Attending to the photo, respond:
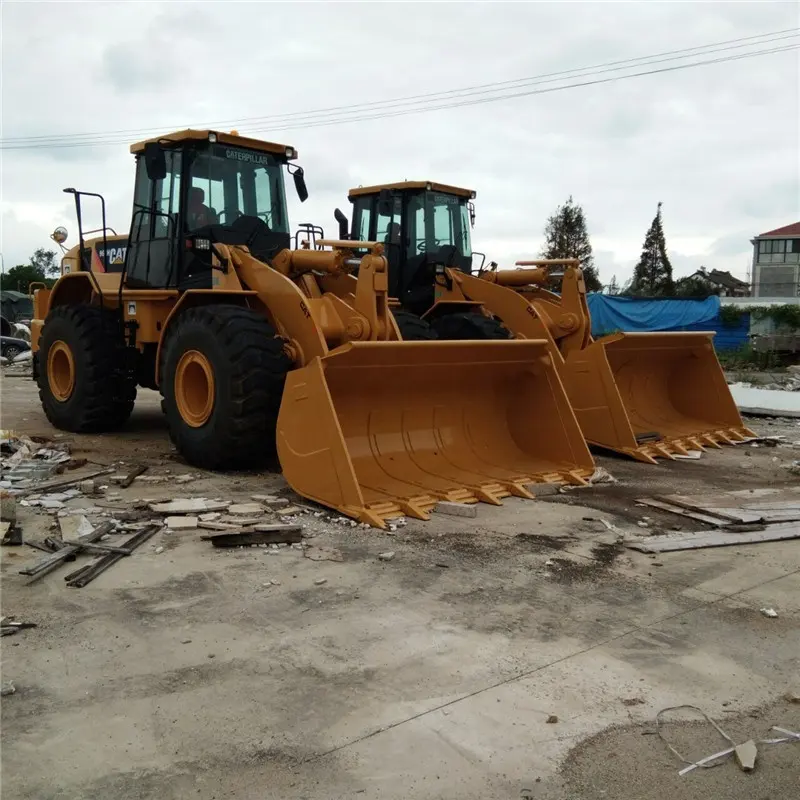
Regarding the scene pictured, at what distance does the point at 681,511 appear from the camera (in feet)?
21.2

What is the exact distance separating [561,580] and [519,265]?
21.0ft

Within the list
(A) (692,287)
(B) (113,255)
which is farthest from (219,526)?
(A) (692,287)

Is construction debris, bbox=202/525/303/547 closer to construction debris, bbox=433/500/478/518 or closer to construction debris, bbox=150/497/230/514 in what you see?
construction debris, bbox=150/497/230/514

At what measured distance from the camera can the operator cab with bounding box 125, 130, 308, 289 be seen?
816 cm

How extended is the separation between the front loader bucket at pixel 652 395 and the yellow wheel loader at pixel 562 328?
0.01 metres

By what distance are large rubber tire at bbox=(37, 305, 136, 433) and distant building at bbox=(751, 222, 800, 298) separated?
5588 cm

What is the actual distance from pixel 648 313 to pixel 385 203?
57.7ft

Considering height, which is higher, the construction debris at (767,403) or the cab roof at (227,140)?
the cab roof at (227,140)

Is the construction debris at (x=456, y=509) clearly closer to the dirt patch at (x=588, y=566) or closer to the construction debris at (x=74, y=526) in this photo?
the dirt patch at (x=588, y=566)

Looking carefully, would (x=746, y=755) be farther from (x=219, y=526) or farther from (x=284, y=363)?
(x=284, y=363)

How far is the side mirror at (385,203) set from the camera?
9.73 metres

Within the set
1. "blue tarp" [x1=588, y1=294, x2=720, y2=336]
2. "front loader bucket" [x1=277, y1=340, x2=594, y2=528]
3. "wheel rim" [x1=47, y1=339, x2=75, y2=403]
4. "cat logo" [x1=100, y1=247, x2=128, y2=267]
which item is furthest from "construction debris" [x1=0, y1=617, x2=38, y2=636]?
"blue tarp" [x1=588, y1=294, x2=720, y2=336]

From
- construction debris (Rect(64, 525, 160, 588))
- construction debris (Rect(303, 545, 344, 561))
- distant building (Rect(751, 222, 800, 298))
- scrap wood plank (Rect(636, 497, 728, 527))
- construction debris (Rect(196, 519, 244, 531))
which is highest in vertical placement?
distant building (Rect(751, 222, 800, 298))

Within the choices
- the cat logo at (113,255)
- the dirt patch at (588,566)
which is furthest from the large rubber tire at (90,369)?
the dirt patch at (588,566)
